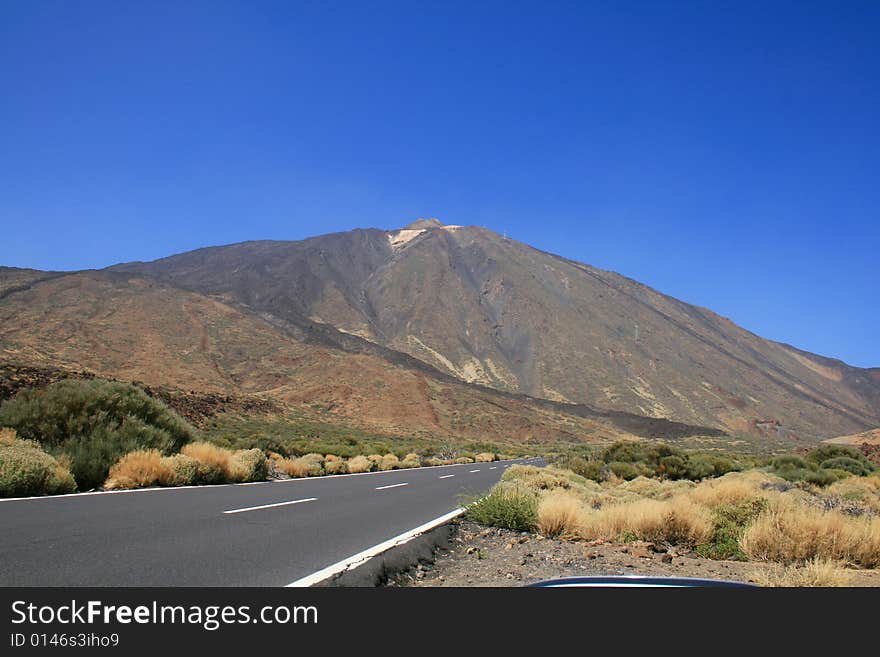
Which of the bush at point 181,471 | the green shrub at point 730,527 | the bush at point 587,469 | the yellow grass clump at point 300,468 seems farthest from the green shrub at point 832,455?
the bush at point 181,471

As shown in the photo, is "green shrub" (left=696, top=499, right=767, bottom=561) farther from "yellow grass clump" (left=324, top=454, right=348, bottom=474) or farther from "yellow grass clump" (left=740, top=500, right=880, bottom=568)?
"yellow grass clump" (left=324, top=454, right=348, bottom=474)

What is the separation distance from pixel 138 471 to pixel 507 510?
8.39 m

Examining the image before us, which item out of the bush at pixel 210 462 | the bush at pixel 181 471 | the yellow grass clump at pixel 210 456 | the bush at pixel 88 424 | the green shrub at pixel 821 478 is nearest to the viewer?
the bush at pixel 88 424

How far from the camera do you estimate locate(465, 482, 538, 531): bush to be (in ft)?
33.5

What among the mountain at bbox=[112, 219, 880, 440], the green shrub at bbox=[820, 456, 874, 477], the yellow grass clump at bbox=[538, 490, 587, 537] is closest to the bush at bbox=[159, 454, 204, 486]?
the yellow grass clump at bbox=[538, 490, 587, 537]

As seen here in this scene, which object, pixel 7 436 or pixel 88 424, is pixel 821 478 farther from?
pixel 7 436

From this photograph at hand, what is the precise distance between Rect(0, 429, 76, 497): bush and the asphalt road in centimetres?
99

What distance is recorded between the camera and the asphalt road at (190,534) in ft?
18.4

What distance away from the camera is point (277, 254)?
189m

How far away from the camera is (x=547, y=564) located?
287 inches

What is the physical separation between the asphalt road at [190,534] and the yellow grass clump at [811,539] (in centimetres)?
487

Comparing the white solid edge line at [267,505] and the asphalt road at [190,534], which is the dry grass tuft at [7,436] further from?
the white solid edge line at [267,505]

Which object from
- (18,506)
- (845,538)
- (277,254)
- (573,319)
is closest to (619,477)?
Result: (845,538)
